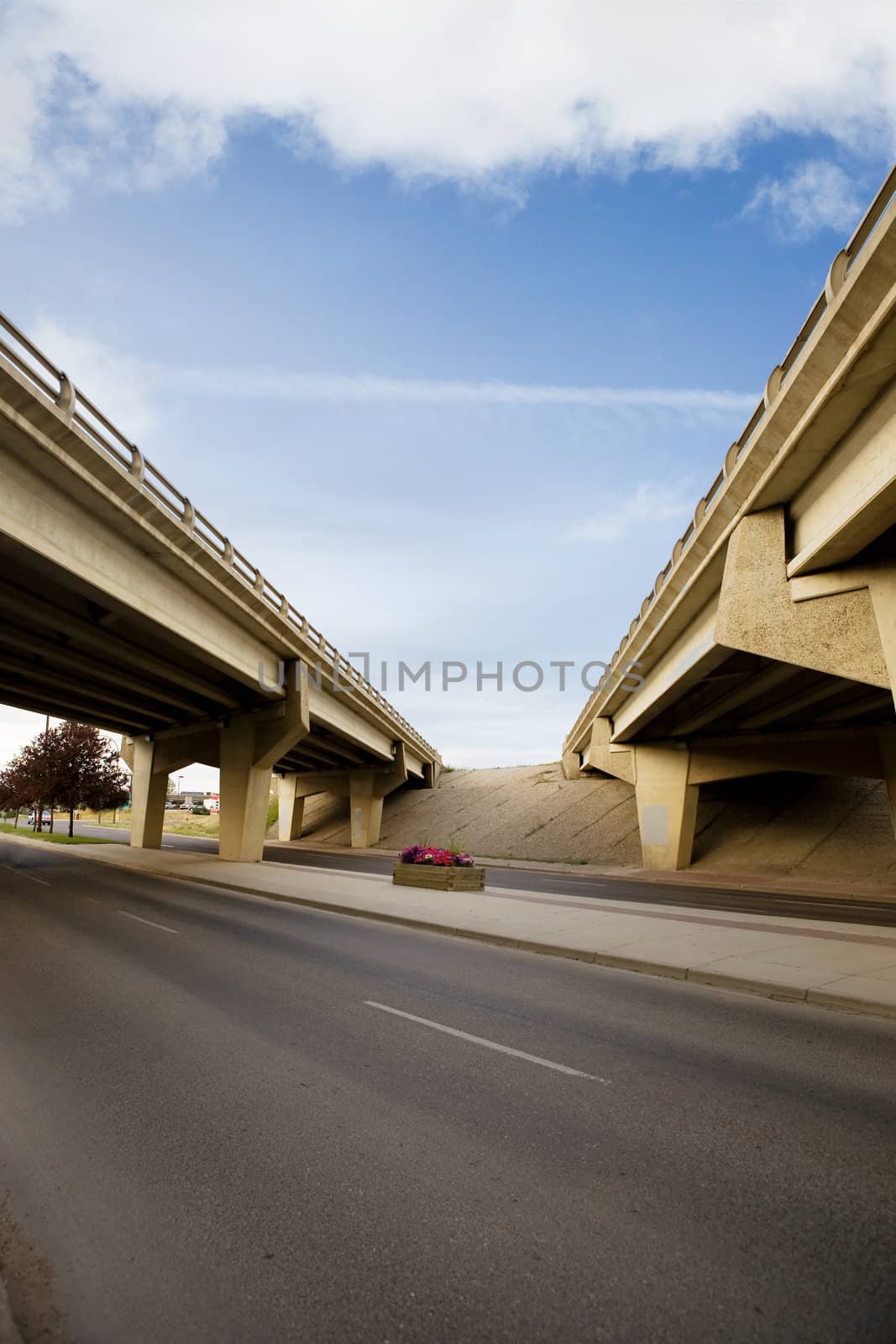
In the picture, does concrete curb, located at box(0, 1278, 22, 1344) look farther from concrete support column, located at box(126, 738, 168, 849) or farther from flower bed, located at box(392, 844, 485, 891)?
concrete support column, located at box(126, 738, 168, 849)

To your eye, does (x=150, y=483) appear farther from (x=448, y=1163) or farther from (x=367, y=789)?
(x=367, y=789)

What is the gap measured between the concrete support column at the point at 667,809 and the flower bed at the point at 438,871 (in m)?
16.3

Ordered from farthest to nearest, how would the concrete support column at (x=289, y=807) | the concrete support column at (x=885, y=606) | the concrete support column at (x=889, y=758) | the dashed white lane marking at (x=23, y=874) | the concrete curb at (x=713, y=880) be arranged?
the concrete support column at (x=289, y=807) → the concrete support column at (x=889, y=758) → the concrete curb at (x=713, y=880) → the dashed white lane marking at (x=23, y=874) → the concrete support column at (x=885, y=606)

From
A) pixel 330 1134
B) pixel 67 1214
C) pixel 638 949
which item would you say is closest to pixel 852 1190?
pixel 330 1134

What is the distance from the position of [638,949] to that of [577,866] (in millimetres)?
24764

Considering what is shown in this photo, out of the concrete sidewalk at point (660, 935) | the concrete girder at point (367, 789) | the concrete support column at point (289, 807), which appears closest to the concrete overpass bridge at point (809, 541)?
the concrete sidewalk at point (660, 935)

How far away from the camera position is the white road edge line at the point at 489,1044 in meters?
5.45

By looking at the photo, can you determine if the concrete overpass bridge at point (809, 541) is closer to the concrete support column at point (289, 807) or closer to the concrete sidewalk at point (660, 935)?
the concrete sidewalk at point (660, 935)

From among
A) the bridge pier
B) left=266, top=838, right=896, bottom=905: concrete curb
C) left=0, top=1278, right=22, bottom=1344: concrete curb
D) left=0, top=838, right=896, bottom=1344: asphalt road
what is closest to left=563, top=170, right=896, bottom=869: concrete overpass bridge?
left=266, top=838, right=896, bottom=905: concrete curb

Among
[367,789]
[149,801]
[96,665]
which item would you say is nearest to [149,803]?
[149,801]

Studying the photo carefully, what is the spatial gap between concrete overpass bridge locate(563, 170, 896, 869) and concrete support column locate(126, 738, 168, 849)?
1042 inches

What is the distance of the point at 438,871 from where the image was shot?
1894cm

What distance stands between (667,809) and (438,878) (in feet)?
58.3

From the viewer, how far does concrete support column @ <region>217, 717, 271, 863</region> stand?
29781mm
